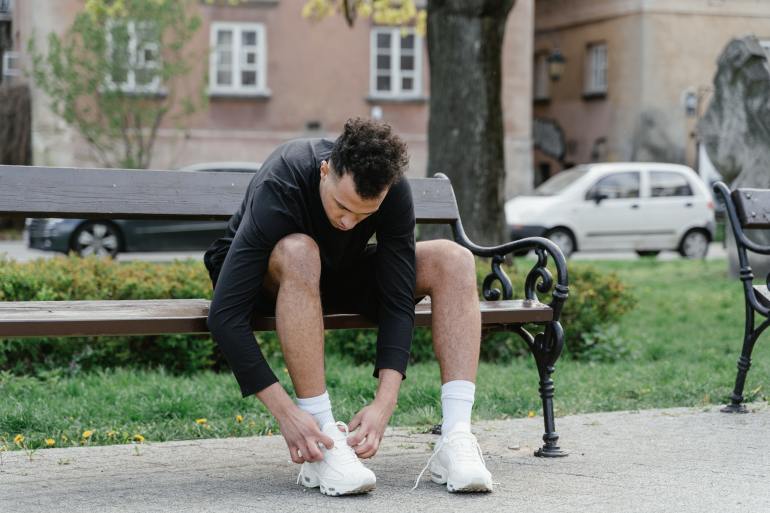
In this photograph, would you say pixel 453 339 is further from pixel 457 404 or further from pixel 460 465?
pixel 460 465

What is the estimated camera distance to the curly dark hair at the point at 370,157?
368 centimetres

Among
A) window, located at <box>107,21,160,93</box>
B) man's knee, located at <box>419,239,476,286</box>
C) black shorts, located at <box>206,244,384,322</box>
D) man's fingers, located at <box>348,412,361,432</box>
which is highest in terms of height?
window, located at <box>107,21,160,93</box>

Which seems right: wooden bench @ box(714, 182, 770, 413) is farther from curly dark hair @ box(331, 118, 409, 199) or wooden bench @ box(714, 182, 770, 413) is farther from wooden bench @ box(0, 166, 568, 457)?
curly dark hair @ box(331, 118, 409, 199)

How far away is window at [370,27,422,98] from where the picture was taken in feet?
88.8

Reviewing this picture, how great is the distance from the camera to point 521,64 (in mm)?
27734

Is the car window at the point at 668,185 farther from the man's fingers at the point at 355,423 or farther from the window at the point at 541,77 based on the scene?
the man's fingers at the point at 355,423

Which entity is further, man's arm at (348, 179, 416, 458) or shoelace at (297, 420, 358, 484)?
man's arm at (348, 179, 416, 458)

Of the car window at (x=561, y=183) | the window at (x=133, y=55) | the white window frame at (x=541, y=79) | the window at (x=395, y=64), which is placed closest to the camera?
the car window at (x=561, y=183)

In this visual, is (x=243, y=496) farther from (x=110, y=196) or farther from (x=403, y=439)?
(x=110, y=196)

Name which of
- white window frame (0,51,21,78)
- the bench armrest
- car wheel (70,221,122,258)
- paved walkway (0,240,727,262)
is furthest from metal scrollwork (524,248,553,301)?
white window frame (0,51,21,78)

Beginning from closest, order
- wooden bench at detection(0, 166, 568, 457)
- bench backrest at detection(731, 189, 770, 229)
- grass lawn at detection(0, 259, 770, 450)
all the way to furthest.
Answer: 1. wooden bench at detection(0, 166, 568, 457)
2. grass lawn at detection(0, 259, 770, 450)
3. bench backrest at detection(731, 189, 770, 229)

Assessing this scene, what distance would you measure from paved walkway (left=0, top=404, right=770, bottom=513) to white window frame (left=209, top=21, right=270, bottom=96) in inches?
867

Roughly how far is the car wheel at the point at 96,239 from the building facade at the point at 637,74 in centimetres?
1516

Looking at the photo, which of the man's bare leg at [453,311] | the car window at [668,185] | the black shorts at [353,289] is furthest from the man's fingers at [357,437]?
the car window at [668,185]
